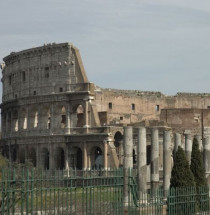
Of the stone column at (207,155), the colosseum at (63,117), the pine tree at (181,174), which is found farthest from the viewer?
the colosseum at (63,117)

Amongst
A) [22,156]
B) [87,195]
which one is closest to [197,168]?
[87,195]

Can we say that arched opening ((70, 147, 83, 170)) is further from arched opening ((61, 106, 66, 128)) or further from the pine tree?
the pine tree

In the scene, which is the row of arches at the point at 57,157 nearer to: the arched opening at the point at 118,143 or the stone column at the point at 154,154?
the arched opening at the point at 118,143

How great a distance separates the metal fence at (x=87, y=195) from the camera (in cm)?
1267

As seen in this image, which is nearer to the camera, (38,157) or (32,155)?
(38,157)

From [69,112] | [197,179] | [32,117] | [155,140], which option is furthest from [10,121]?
[197,179]

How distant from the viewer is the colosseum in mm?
44281

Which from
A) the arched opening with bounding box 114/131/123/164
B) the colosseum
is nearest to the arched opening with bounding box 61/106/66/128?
the colosseum

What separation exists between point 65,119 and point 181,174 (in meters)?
25.0

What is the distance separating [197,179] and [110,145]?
58.7 feet

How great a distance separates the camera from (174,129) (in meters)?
46.2

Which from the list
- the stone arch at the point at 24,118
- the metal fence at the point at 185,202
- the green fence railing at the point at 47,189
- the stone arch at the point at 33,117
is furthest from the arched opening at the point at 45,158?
the green fence railing at the point at 47,189

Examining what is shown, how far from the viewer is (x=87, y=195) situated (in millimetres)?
15523

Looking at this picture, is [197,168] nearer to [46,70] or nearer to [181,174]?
[181,174]
